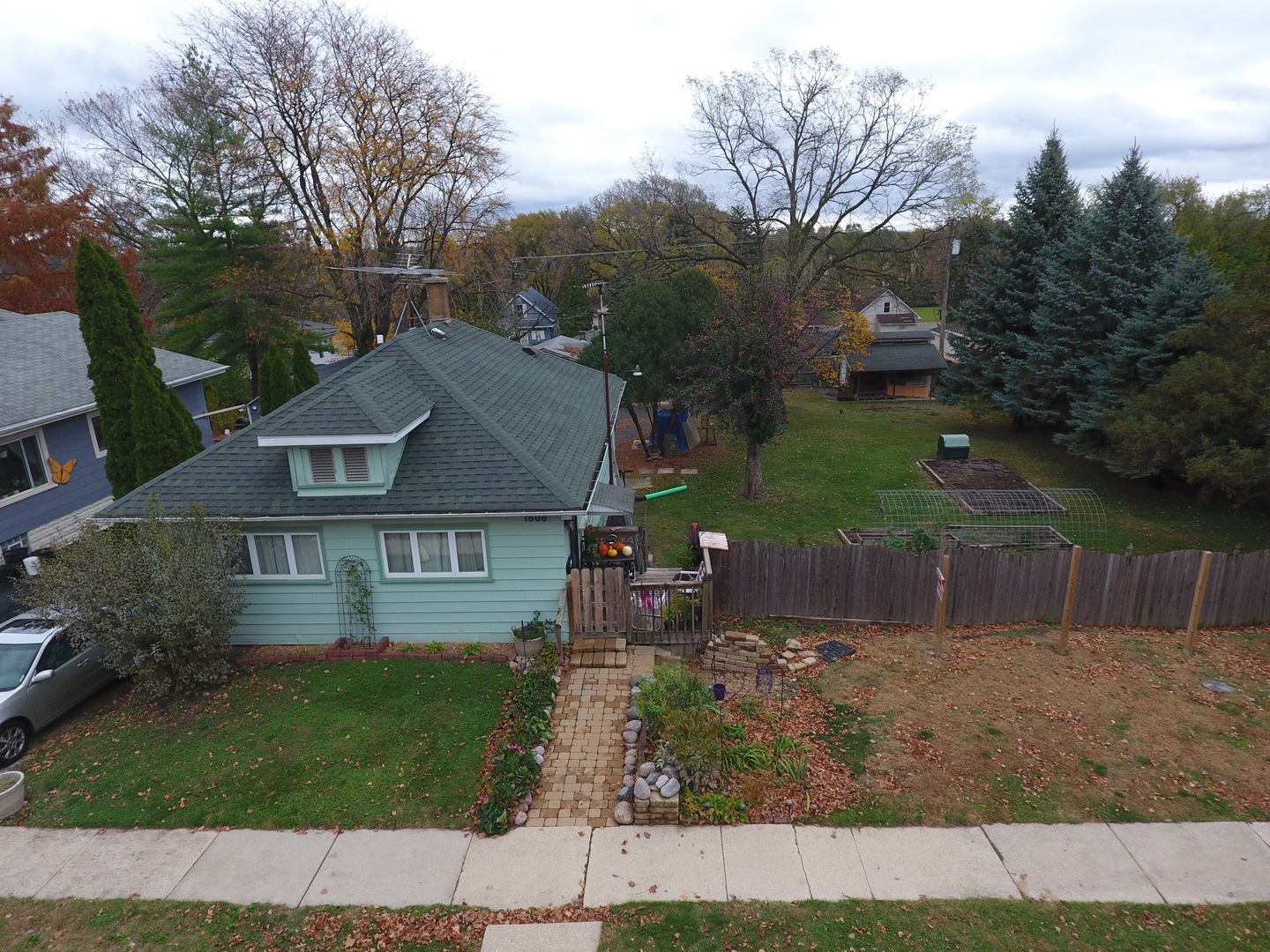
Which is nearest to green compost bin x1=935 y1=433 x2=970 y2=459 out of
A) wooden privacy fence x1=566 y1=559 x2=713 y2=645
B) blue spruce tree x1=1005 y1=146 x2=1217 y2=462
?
blue spruce tree x1=1005 y1=146 x2=1217 y2=462

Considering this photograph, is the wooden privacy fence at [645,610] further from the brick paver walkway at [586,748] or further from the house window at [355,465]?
the house window at [355,465]

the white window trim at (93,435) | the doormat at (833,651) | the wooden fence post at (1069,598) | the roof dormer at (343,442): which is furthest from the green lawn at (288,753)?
the white window trim at (93,435)

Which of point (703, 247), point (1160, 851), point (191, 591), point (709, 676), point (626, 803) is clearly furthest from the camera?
point (703, 247)

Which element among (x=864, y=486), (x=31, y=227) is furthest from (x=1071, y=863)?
(x=31, y=227)

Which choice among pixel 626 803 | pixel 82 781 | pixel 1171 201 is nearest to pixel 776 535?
pixel 626 803

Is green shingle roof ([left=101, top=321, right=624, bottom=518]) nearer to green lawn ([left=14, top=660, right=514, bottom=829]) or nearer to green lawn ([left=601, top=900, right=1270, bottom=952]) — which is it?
green lawn ([left=14, top=660, right=514, bottom=829])

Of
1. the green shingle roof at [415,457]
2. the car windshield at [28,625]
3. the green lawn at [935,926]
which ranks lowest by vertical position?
the green lawn at [935,926]

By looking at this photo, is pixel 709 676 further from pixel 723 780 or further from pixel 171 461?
pixel 171 461
